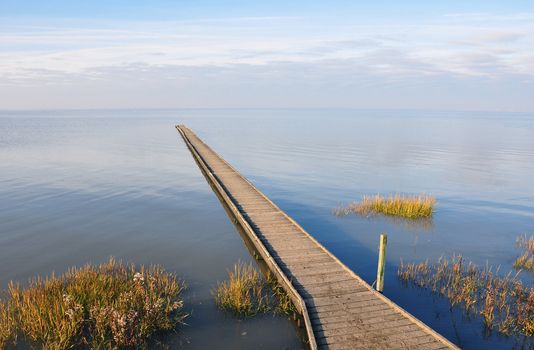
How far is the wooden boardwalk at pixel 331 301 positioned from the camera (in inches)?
331

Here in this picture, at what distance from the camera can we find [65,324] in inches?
353

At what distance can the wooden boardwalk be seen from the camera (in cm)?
840

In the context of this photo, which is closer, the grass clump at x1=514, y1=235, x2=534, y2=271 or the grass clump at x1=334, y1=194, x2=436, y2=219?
the grass clump at x1=514, y1=235, x2=534, y2=271

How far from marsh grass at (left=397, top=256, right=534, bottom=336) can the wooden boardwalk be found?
2950 mm

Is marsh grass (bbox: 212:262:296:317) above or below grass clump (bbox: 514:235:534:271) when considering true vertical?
below

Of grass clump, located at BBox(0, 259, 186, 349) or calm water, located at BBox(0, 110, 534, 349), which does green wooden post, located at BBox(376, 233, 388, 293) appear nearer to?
calm water, located at BBox(0, 110, 534, 349)

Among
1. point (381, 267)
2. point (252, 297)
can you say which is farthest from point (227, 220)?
point (381, 267)

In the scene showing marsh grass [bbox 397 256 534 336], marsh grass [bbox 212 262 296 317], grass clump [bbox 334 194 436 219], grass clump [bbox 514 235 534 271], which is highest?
grass clump [bbox 334 194 436 219]

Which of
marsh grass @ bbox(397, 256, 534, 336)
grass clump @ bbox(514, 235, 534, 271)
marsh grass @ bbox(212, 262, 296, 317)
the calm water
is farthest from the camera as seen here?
grass clump @ bbox(514, 235, 534, 271)

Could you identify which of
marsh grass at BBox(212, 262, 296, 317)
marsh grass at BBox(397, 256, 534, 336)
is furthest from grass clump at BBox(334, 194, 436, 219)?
marsh grass at BBox(212, 262, 296, 317)

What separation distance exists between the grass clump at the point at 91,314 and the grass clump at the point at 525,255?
513 inches

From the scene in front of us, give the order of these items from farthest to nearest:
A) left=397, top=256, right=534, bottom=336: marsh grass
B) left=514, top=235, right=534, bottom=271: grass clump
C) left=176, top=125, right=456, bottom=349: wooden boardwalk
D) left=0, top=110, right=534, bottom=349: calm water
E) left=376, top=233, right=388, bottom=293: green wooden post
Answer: left=514, top=235, right=534, bottom=271: grass clump
left=0, top=110, right=534, bottom=349: calm water
left=376, top=233, right=388, bottom=293: green wooden post
left=397, top=256, right=534, bottom=336: marsh grass
left=176, top=125, right=456, bottom=349: wooden boardwalk

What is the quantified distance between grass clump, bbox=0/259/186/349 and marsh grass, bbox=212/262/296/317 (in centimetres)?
134

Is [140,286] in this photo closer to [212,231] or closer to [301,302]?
[301,302]
